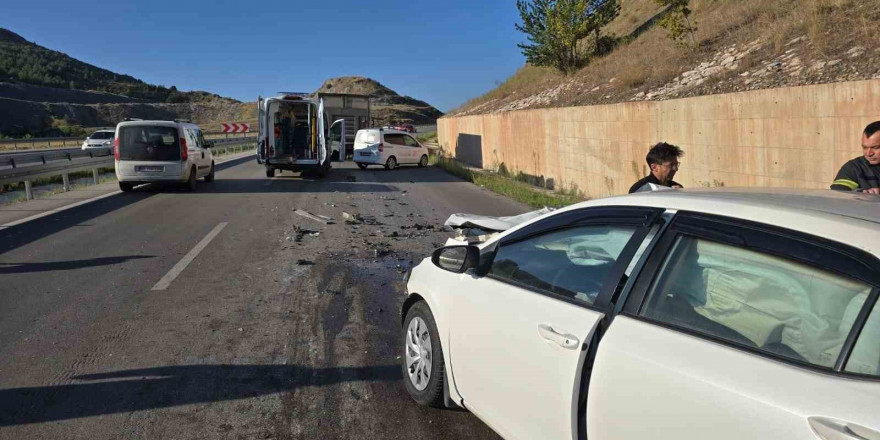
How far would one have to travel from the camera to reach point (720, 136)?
10375mm

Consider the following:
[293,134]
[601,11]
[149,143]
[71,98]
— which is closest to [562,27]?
[601,11]

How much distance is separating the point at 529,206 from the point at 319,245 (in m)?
6.34

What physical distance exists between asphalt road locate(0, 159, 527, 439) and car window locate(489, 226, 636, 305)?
109 cm

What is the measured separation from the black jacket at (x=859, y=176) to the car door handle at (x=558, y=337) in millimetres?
3098

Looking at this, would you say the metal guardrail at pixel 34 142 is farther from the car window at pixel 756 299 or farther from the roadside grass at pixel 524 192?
the car window at pixel 756 299

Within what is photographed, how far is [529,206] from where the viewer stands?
14641 mm

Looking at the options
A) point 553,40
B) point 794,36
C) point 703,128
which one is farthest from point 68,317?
point 553,40

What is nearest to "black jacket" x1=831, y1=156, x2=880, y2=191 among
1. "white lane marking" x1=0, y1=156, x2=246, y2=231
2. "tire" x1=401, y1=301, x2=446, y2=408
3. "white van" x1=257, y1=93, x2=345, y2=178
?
"tire" x1=401, y1=301, x2=446, y2=408

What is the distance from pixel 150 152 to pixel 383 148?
11942mm

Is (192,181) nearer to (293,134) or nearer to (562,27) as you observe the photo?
(293,134)

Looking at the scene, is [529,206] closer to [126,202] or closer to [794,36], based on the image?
[794,36]

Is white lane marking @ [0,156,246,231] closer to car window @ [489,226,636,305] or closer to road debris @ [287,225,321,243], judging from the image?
road debris @ [287,225,321,243]

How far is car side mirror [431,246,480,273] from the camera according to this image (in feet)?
12.0

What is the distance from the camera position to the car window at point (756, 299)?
2098 millimetres
